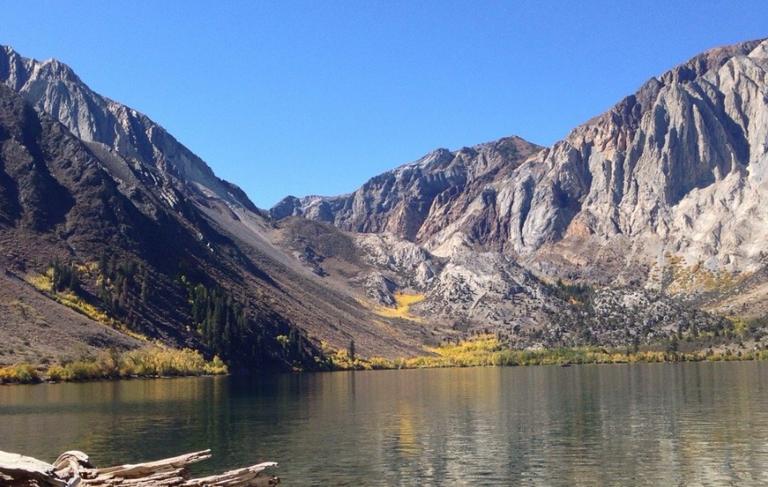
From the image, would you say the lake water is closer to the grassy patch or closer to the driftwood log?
the grassy patch

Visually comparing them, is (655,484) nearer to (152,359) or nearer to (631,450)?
(631,450)

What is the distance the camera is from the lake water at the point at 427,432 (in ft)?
185

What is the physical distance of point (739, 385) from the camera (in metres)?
138

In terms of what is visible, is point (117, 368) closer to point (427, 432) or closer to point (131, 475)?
point (427, 432)

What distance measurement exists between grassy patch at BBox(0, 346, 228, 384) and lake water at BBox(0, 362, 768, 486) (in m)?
16.0

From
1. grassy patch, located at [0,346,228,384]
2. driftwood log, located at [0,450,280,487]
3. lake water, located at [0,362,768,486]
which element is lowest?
lake water, located at [0,362,768,486]

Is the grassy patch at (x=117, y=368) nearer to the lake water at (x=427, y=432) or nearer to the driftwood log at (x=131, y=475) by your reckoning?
the lake water at (x=427, y=432)

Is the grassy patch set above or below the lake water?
above

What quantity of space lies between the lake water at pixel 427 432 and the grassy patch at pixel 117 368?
16.0 metres

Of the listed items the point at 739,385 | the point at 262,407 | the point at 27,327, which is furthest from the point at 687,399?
Result: the point at 27,327

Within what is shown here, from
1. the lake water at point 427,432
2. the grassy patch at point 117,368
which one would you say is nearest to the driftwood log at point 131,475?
the lake water at point 427,432

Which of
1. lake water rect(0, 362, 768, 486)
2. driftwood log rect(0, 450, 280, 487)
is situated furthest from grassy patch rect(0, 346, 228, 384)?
driftwood log rect(0, 450, 280, 487)

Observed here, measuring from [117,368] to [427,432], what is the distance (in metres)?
111

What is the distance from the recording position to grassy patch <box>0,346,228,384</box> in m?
151
